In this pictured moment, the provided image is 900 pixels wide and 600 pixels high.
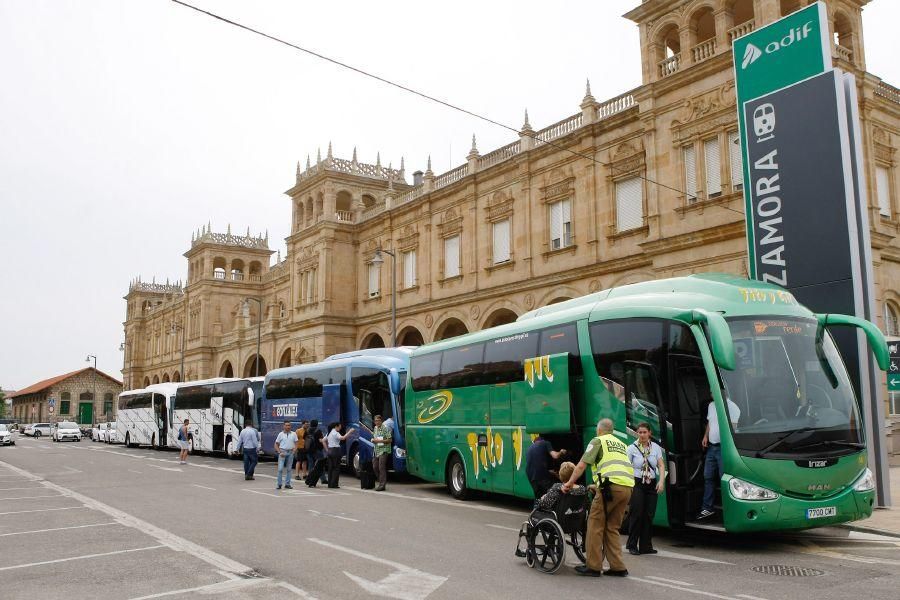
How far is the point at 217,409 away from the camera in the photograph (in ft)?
110

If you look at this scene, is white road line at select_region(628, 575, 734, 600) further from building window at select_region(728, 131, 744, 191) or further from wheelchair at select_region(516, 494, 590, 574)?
building window at select_region(728, 131, 744, 191)

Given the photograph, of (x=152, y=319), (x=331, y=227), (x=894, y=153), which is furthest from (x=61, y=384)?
(x=894, y=153)

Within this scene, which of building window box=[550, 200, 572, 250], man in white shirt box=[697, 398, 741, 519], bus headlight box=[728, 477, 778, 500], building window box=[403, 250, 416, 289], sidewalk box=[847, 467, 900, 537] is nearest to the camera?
bus headlight box=[728, 477, 778, 500]

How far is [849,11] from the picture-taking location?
22.2 metres

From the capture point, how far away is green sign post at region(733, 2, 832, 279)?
14297 millimetres

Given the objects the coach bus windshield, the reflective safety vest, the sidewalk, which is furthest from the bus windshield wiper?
the sidewalk

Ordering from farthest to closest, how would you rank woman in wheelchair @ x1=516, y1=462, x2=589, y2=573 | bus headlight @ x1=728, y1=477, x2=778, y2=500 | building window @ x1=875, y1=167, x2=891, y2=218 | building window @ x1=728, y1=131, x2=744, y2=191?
building window @ x1=875, y1=167, x2=891, y2=218
building window @ x1=728, y1=131, x2=744, y2=191
bus headlight @ x1=728, y1=477, x2=778, y2=500
woman in wheelchair @ x1=516, y1=462, x2=589, y2=573

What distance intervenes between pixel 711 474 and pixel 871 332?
10.6ft

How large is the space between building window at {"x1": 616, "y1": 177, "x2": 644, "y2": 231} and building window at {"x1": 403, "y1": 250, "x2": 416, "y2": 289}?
12906mm

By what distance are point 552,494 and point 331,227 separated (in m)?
33.6

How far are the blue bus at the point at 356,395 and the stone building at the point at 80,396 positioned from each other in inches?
3309

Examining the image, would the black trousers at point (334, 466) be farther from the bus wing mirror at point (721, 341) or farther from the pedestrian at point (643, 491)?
the bus wing mirror at point (721, 341)

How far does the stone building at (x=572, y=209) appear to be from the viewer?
22.0m

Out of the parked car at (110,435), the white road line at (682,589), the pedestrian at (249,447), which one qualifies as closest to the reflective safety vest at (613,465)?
the white road line at (682,589)
